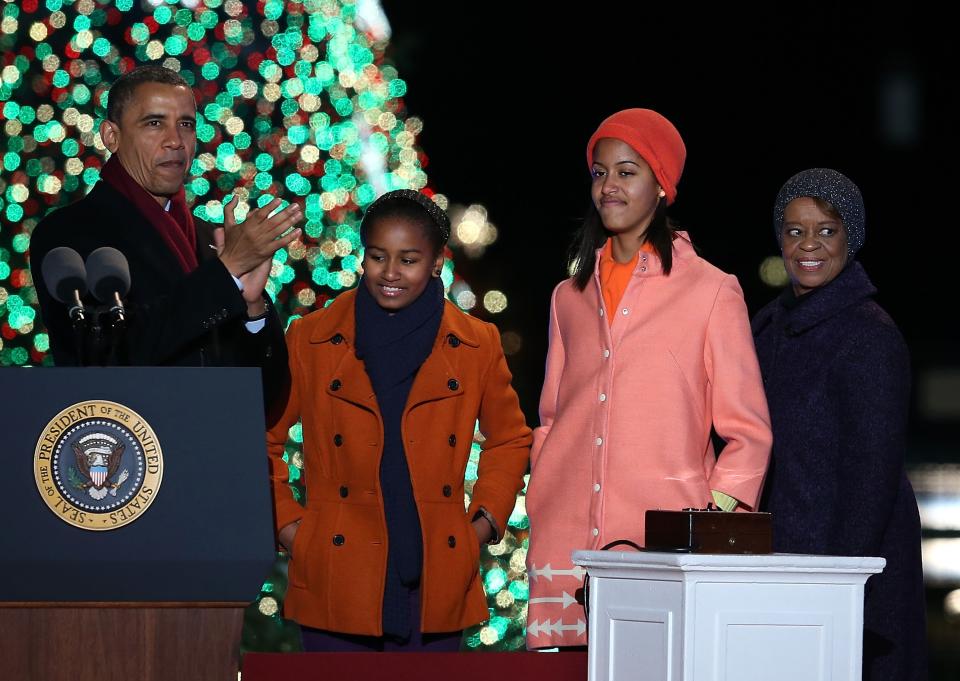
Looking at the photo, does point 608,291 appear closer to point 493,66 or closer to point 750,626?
point 750,626

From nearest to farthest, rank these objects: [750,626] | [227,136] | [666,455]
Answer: [750,626] < [666,455] < [227,136]

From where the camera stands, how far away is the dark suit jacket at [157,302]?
8.68 feet

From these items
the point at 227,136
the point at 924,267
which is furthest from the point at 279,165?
the point at 924,267

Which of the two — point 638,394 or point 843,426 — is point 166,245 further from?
point 843,426

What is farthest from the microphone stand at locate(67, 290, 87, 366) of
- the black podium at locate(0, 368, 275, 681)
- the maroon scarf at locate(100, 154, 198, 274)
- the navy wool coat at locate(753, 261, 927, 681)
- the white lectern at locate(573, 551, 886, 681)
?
the navy wool coat at locate(753, 261, 927, 681)

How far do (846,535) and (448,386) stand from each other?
2.83 feet

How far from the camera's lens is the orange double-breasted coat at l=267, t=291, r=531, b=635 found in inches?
127

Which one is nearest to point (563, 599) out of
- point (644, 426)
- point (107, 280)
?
point (644, 426)

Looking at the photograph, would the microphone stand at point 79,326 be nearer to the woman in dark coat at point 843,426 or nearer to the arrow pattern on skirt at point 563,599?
the arrow pattern on skirt at point 563,599

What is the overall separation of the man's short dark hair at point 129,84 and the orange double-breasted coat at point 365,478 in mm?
591

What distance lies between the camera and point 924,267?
6637 millimetres

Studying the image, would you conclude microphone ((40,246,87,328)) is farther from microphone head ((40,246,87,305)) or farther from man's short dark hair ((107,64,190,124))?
man's short dark hair ((107,64,190,124))

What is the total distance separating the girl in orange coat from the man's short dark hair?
0.52 meters

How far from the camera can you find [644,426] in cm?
303
